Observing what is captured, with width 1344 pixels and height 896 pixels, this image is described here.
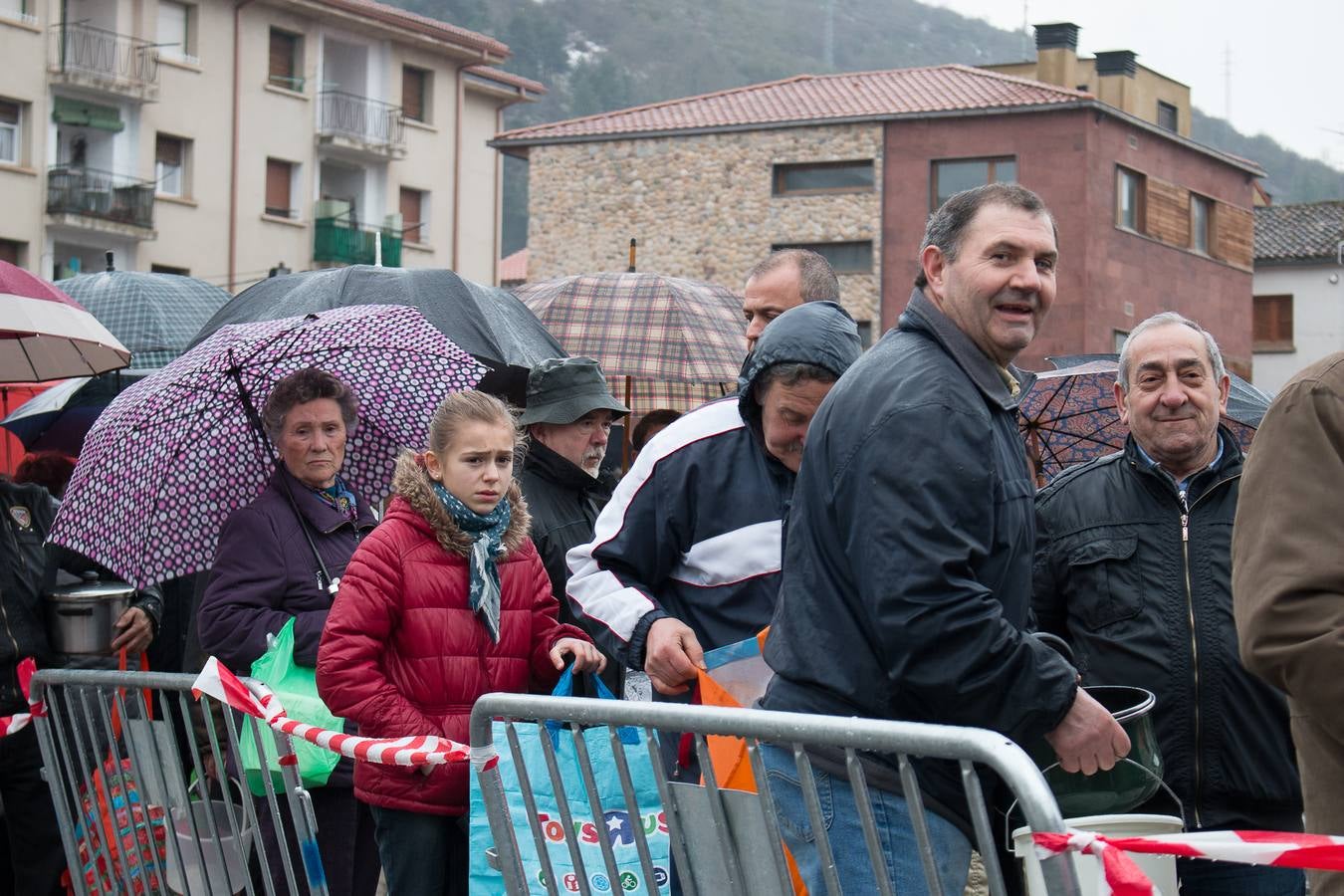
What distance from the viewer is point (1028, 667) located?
2918mm

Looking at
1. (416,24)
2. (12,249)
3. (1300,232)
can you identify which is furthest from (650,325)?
(1300,232)

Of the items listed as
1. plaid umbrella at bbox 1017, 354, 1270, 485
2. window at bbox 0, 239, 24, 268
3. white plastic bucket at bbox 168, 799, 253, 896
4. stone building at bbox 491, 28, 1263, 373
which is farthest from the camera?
stone building at bbox 491, 28, 1263, 373

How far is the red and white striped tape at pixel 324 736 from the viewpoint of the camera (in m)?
4.07

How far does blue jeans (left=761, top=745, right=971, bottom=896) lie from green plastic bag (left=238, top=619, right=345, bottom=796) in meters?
1.90

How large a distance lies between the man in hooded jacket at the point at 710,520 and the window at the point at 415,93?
4270 cm

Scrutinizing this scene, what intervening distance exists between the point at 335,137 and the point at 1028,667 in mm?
41554

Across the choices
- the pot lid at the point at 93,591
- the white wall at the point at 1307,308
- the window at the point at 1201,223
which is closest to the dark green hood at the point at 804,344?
the pot lid at the point at 93,591

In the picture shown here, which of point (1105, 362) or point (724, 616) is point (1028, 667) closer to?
point (724, 616)

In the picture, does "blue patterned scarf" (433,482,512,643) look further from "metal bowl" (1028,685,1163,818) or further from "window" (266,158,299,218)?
"window" (266,158,299,218)

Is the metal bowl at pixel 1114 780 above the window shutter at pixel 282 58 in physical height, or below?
below

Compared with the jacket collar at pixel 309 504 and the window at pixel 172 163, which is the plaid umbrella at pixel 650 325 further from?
the window at pixel 172 163

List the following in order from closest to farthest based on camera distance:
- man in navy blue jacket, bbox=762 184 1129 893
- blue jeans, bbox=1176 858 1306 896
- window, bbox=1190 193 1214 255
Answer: man in navy blue jacket, bbox=762 184 1129 893 < blue jeans, bbox=1176 858 1306 896 < window, bbox=1190 193 1214 255

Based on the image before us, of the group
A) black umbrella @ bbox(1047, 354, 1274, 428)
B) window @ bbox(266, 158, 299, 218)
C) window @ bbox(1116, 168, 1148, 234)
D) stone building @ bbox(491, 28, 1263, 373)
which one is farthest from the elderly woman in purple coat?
window @ bbox(266, 158, 299, 218)

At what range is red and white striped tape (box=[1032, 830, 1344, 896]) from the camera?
227cm
